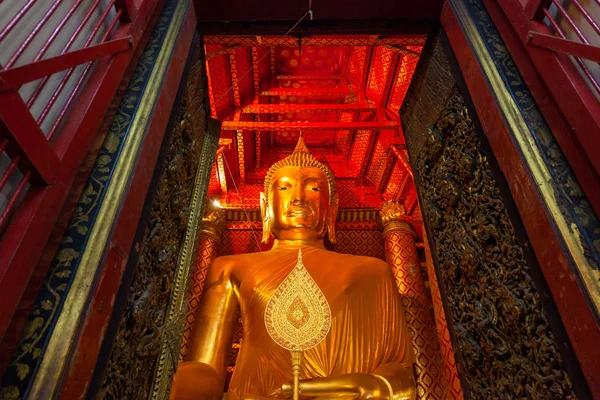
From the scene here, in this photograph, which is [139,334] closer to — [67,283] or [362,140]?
[67,283]

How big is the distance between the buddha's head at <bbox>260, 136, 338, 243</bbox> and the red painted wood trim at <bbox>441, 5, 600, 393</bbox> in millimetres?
2449

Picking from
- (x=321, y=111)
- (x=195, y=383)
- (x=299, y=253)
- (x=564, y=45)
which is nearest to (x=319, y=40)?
(x=299, y=253)

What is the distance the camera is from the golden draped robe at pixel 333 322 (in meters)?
2.97

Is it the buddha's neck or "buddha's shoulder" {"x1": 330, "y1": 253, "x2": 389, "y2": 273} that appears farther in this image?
the buddha's neck

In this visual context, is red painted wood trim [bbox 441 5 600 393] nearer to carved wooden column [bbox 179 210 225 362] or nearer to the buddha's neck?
the buddha's neck

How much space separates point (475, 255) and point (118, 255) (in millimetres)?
1406

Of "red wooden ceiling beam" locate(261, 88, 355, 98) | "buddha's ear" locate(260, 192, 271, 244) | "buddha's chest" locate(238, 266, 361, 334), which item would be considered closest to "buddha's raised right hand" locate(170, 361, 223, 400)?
"buddha's chest" locate(238, 266, 361, 334)

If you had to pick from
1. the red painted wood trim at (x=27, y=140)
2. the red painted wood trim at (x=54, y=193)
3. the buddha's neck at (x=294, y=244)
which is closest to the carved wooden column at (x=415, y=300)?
the buddha's neck at (x=294, y=244)

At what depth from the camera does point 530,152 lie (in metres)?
1.45

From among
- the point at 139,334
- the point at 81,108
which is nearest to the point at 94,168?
the point at 81,108

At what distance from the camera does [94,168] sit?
1376mm

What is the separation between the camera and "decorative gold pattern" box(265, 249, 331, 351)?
75.4 inches

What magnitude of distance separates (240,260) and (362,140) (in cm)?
272

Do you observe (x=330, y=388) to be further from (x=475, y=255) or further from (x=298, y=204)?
(x=298, y=204)
